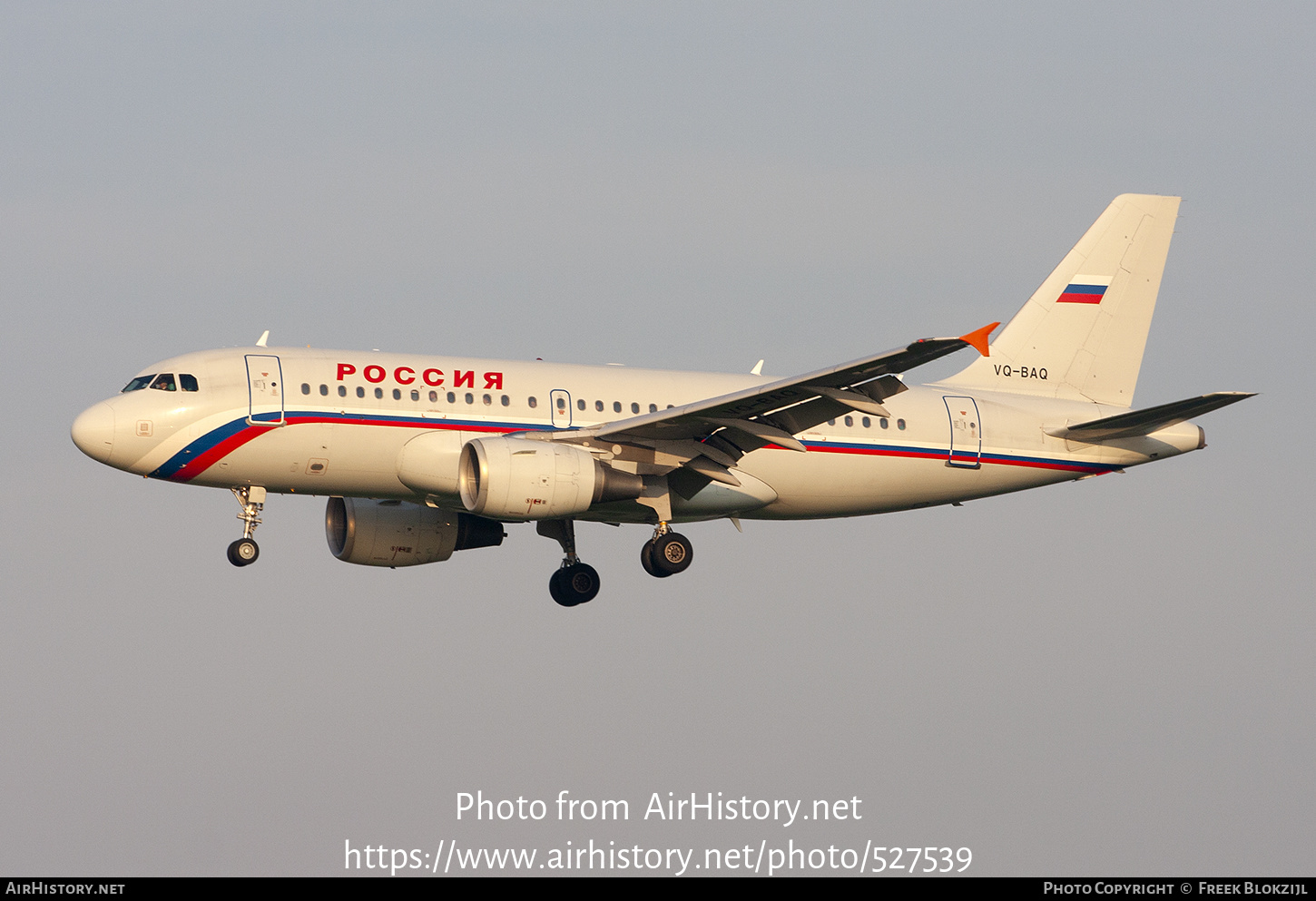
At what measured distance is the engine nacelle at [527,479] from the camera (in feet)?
116

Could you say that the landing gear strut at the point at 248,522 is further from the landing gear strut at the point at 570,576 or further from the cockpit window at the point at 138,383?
the landing gear strut at the point at 570,576

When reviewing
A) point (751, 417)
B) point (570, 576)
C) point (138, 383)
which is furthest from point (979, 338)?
point (138, 383)

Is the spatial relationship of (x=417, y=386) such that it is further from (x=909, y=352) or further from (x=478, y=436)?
(x=909, y=352)

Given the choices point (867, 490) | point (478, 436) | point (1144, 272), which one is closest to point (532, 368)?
point (478, 436)

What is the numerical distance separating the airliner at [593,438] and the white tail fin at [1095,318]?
10cm

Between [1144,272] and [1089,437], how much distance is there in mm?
6357

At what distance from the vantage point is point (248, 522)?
37.4 meters

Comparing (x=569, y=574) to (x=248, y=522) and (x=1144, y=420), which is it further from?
(x=1144, y=420)

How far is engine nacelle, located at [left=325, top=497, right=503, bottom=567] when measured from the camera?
42062 mm

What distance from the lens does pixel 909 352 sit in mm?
31688

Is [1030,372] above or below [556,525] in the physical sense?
above

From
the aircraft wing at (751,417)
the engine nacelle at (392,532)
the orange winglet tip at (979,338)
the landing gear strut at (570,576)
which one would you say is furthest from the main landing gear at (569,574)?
the orange winglet tip at (979,338)

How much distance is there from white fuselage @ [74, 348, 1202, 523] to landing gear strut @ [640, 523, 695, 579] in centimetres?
62

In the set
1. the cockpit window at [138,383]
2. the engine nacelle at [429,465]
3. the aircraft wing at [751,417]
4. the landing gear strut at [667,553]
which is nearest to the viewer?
the aircraft wing at [751,417]
